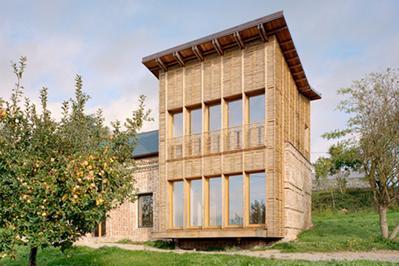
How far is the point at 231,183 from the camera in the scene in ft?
62.2

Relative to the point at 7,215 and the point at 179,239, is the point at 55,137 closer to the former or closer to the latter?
the point at 7,215

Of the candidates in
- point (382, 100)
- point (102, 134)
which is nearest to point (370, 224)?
point (382, 100)

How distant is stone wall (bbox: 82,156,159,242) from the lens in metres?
22.7

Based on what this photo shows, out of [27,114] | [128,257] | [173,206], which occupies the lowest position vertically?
[128,257]

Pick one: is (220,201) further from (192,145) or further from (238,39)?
(238,39)

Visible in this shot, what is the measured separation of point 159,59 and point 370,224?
463 inches

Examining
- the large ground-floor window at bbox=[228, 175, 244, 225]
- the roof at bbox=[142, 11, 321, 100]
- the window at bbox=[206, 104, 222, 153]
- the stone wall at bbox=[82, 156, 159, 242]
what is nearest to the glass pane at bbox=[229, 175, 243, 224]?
the large ground-floor window at bbox=[228, 175, 244, 225]

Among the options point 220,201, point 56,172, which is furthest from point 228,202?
point 56,172

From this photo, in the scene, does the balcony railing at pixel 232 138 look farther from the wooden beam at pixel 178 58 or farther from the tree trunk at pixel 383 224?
the tree trunk at pixel 383 224

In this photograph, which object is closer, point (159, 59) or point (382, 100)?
point (382, 100)

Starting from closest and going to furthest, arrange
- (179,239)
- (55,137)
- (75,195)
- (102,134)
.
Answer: (75,195) < (55,137) < (102,134) < (179,239)

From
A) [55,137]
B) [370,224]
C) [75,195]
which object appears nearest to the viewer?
[75,195]

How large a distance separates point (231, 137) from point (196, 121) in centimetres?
196

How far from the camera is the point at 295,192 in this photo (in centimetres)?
2050
